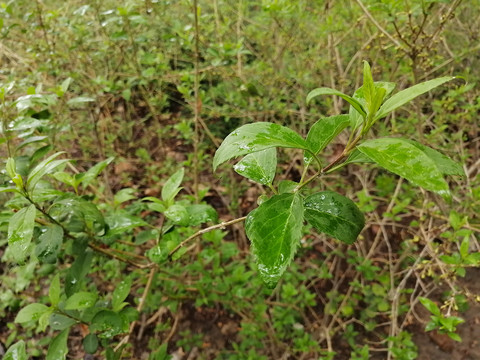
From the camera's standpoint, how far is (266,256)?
75 centimetres

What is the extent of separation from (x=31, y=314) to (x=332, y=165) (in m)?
1.40

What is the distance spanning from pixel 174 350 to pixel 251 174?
6.70 feet

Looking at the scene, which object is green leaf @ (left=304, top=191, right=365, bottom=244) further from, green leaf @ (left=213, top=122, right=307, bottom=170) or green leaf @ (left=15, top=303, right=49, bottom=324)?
green leaf @ (left=15, top=303, right=49, bottom=324)

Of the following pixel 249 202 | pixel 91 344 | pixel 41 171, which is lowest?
pixel 249 202

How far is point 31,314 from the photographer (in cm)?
141

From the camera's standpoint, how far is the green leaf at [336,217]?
90cm

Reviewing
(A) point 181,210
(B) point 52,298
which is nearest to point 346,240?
(A) point 181,210

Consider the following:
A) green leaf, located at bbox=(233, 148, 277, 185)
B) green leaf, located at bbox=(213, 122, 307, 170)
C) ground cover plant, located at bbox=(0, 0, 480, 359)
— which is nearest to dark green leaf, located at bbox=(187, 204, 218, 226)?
ground cover plant, located at bbox=(0, 0, 480, 359)

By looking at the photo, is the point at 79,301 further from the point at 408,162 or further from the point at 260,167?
the point at 408,162

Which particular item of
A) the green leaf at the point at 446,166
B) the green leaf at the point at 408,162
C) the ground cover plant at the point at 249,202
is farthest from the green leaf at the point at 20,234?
the green leaf at the point at 446,166

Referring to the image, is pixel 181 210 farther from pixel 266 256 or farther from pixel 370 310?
pixel 370 310

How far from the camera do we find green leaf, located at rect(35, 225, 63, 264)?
1.19 m

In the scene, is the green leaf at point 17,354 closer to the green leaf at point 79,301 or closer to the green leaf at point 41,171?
the green leaf at point 79,301

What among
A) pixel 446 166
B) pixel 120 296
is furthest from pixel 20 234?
pixel 446 166
